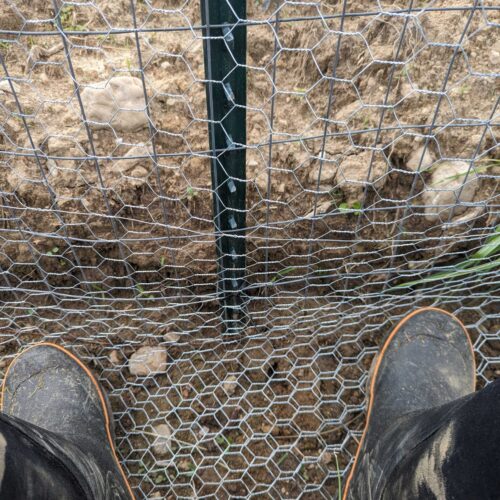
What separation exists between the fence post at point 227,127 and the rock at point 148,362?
216 mm

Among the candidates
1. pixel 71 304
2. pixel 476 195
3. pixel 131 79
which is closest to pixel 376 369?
pixel 476 195

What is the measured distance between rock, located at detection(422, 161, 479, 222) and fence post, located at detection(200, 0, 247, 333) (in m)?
0.49

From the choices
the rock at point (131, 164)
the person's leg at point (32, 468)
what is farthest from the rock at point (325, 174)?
the person's leg at point (32, 468)

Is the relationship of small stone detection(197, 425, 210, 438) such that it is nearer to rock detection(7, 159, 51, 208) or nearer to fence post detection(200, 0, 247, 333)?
fence post detection(200, 0, 247, 333)

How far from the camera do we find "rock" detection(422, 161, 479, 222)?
4.35 ft

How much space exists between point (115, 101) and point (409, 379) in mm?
984

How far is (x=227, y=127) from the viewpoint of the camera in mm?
1004

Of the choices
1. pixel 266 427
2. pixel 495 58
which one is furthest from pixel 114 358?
pixel 495 58

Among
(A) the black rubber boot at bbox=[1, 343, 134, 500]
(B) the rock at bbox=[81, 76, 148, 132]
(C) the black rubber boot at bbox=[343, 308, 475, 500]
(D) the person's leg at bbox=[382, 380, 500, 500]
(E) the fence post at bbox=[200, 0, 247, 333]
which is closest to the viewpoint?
(D) the person's leg at bbox=[382, 380, 500, 500]

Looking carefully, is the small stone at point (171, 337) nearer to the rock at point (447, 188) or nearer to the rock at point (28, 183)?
the rock at point (28, 183)

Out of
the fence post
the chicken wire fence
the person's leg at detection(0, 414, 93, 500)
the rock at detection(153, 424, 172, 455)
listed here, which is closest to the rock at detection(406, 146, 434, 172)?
the chicken wire fence

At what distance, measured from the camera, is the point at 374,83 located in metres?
1.37

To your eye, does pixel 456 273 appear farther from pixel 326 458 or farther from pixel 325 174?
pixel 326 458

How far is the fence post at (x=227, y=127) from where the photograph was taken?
857 mm
